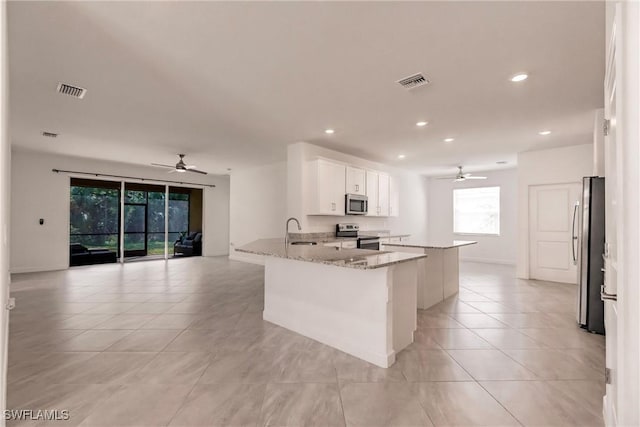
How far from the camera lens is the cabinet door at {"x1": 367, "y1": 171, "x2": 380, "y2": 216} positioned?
6340 mm

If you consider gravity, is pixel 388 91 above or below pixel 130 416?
above

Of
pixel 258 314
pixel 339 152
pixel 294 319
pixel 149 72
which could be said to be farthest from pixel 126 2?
pixel 339 152

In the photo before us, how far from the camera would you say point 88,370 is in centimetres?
227

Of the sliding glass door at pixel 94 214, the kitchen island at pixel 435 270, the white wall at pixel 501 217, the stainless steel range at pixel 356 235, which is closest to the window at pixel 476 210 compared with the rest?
the white wall at pixel 501 217

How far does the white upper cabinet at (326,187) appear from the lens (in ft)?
16.7

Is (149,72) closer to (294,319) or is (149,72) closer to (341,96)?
(341,96)

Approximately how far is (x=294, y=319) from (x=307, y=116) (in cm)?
250

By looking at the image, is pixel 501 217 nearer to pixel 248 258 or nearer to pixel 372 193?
pixel 372 193

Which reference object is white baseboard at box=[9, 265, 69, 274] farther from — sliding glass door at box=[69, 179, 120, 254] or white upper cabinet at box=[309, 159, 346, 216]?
white upper cabinet at box=[309, 159, 346, 216]

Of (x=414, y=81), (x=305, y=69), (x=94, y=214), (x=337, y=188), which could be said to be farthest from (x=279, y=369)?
(x=94, y=214)

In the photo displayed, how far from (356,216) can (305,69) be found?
426 cm

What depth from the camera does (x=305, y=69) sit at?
104 inches

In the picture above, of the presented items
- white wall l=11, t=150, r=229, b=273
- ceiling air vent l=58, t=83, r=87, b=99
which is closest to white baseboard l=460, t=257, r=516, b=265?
ceiling air vent l=58, t=83, r=87, b=99

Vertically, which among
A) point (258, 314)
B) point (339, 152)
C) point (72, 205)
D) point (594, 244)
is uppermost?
point (339, 152)
